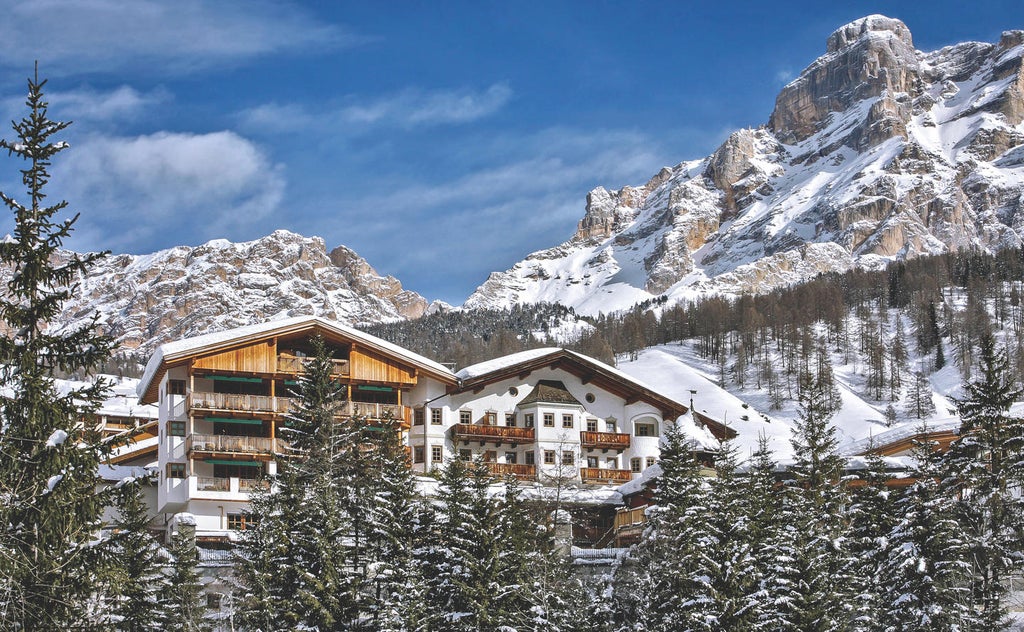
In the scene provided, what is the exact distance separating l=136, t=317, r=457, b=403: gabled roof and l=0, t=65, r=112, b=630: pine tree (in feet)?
120

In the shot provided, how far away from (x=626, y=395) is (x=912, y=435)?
1860cm

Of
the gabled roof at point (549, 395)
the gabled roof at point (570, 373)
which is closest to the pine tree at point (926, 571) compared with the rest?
the gabled roof at point (570, 373)

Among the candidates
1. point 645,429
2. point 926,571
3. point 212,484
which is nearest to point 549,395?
point 645,429

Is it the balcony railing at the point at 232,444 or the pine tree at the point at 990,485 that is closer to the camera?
the pine tree at the point at 990,485

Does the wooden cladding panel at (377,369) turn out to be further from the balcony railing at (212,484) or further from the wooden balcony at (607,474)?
the wooden balcony at (607,474)

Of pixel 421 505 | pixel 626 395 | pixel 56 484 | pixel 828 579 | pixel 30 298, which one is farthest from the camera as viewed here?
pixel 626 395

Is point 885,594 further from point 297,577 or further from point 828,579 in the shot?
point 297,577

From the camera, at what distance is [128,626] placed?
36.0m

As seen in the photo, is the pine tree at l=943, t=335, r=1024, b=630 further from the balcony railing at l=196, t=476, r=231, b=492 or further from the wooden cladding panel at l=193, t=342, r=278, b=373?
the wooden cladding panel at l=193, t=342, r=278, b=373

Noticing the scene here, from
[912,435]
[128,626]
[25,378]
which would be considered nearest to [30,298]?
[25,378]

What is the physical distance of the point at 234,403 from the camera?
2499 inches

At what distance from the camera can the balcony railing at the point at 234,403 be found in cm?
6278

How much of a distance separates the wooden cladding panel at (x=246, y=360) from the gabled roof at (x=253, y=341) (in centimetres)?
45

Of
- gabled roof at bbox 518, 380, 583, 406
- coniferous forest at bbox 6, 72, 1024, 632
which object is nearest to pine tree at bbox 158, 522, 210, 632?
coniferous forest at bbox 6, 72, 1024, 632
